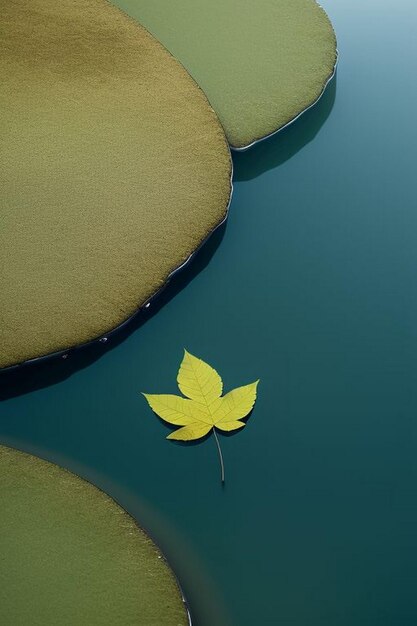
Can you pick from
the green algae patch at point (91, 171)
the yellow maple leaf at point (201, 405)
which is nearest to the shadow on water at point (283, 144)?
the green algae patch at point (91, 171)

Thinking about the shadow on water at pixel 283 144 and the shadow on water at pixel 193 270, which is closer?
the shadow on water at pixel 193 270

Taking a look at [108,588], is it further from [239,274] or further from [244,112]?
[244,112]

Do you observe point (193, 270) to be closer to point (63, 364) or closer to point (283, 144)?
point (63, 364)

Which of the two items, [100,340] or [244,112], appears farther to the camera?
[244,112]

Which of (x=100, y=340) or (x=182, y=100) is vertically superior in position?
(x=182, y=100)

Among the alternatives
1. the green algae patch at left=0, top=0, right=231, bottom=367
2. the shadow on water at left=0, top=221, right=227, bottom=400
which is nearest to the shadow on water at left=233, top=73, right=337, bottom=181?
the green algae patch at left=0, top=0, right=231, bottom=367

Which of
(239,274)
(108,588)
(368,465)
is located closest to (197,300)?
(239,274)

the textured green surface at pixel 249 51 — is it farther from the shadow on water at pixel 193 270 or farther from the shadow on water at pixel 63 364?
the shadow on water at pixel 63 364

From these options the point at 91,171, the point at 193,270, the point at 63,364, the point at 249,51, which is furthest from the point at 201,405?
the point at 249,51

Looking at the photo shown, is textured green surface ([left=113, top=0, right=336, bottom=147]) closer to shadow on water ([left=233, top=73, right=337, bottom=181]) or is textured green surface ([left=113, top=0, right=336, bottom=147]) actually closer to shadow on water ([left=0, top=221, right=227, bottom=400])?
shadow on water ([left=233, top=73, right=337, bottom=181])
